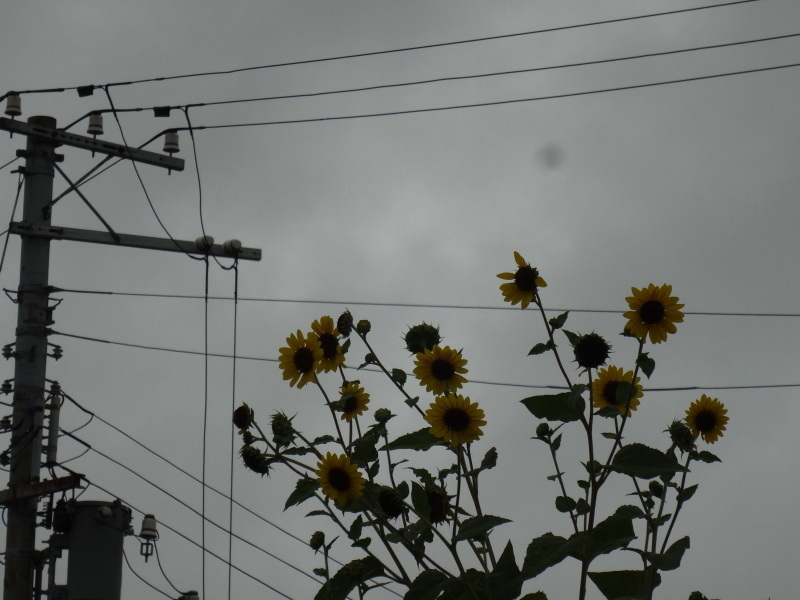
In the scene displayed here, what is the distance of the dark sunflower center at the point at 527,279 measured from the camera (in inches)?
134

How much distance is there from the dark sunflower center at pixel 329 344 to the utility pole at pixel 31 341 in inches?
269

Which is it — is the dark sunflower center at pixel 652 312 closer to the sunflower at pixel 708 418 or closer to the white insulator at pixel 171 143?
the sunflower at pixel 708 418

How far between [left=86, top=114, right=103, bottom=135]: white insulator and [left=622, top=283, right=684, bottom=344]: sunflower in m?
8.59

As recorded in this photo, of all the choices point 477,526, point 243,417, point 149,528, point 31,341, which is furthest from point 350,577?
point 149,528

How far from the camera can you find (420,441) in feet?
10.5

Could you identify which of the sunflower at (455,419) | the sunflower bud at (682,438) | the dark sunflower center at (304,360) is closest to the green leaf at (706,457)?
the sunflower bud at (682,438)

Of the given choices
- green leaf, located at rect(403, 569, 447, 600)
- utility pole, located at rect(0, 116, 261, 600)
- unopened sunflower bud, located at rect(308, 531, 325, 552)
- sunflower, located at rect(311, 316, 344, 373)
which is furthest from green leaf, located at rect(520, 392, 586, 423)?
utility pole, located at rect(0, 116, 261, 600)

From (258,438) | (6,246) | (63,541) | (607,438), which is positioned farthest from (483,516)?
(6,246)

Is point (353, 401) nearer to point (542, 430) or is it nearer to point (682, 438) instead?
point (542, 430)

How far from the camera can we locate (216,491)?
41.9 ft

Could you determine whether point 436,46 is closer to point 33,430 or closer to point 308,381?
point 33,430

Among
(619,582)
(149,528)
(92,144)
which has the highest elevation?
(92,144)

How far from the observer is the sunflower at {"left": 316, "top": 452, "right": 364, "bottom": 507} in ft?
10.4

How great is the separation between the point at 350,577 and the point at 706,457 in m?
1.06
